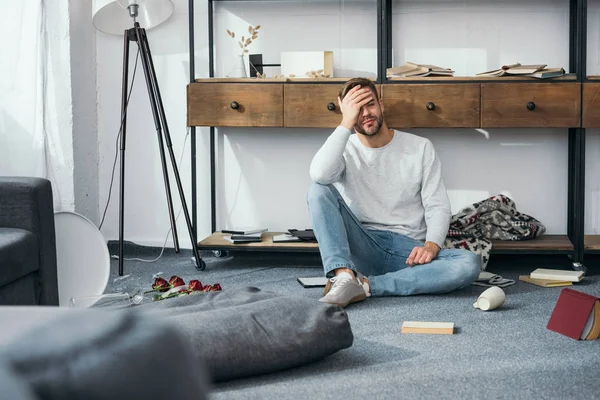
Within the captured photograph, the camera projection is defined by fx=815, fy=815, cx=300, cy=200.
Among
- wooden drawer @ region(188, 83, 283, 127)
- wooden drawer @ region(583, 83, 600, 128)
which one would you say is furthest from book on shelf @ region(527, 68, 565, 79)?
wooden drawer @ region(188, 83, 283, 127)

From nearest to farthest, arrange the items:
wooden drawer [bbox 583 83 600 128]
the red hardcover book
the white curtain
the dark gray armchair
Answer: the red hardcover book → the dark gray armchair → wooden drawer [bbox 583 83 600 128] → the white curtain

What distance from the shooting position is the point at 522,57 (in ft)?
13.7

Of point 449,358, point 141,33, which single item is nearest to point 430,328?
point 449,358

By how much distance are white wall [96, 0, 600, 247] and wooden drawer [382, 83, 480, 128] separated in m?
0.45

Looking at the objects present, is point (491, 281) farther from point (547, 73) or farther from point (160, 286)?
point (160, 286)

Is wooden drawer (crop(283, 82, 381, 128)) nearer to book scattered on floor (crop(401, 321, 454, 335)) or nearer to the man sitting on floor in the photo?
the man sitting on floor

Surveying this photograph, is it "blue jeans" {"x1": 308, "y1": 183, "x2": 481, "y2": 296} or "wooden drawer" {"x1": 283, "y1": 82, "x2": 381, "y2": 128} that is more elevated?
"wooden drawer" {"x1": 283, "y1": 82, "x2": 381, "y2": 128}

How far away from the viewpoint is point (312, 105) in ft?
12.7

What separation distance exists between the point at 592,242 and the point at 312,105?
4.94 ft

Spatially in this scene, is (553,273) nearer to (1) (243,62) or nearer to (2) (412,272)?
(2) (412,272)

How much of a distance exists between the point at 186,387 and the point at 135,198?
4.02 metres

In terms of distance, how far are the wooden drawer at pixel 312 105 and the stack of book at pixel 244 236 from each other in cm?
59

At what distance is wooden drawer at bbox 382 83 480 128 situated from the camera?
12.4 ft

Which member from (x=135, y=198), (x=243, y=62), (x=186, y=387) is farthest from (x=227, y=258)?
(x=186, y=387)
